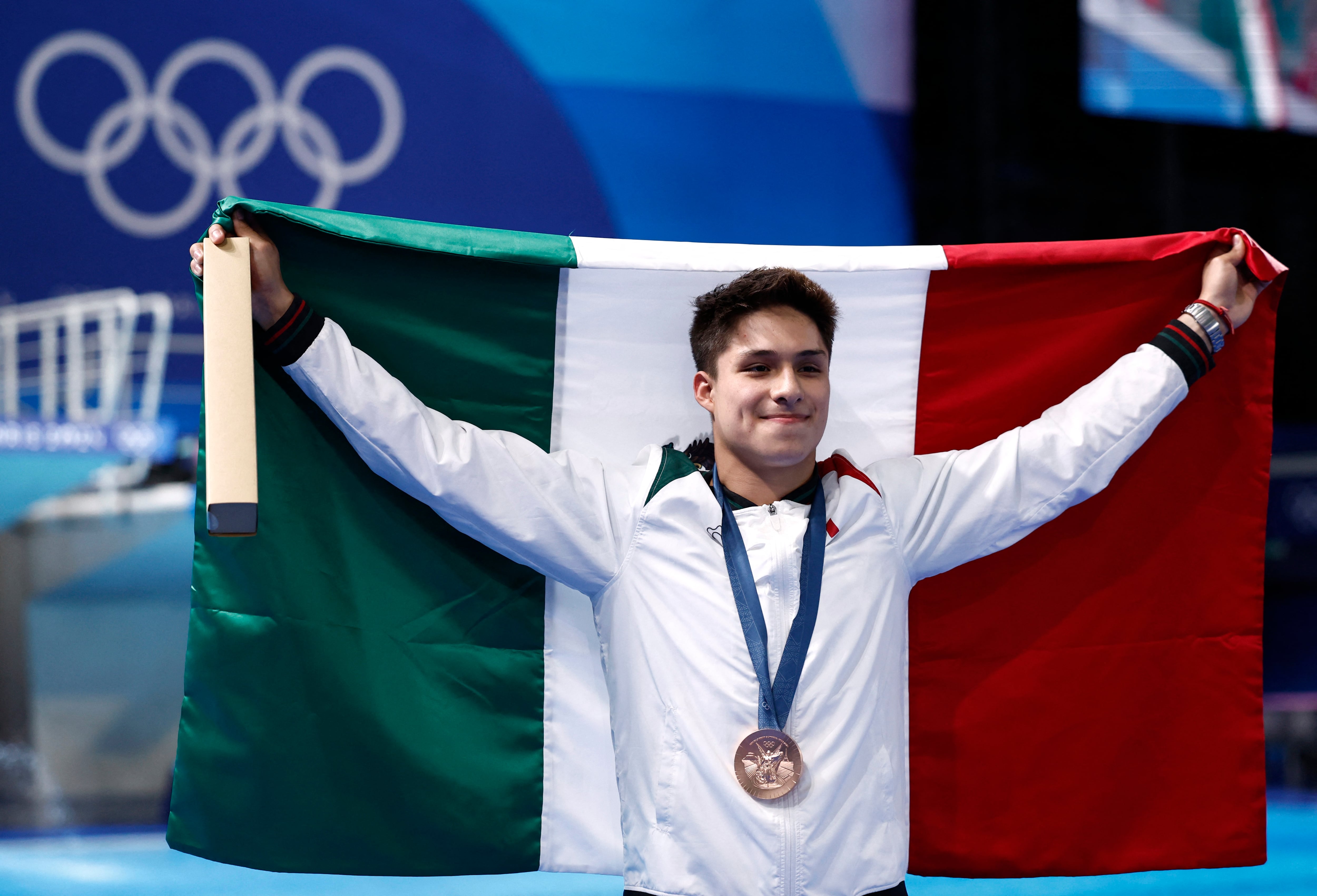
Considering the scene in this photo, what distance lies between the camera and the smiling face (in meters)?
1.88

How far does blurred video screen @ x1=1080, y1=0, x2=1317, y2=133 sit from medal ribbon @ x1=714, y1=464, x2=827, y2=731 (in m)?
4.50

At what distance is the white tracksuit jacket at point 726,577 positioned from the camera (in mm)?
1736

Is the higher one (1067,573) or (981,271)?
(981,271)

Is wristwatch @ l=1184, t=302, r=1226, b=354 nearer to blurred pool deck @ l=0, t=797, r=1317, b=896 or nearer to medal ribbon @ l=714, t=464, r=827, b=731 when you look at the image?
medal ribbon @ l=714, t=464, r=827, b=731

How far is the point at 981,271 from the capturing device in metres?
2.27

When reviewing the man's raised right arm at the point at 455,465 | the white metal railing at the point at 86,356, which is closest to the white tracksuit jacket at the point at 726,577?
the man's raised right arm at the point at 455,465

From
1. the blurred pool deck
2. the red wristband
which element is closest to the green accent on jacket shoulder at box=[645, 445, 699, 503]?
the red wristband

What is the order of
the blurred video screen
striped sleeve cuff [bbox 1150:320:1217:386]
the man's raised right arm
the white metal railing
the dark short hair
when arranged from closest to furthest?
the man's raised right arm < the dark short hair < striped sleeve cuff [bbox 1150:320:1217:386] < the white metal railing < the blurred video screen

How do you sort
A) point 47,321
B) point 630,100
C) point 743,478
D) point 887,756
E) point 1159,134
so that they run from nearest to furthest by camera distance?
point 887,756 < point 743,478 < point 47,321 < point 630,100 < point 1159,134

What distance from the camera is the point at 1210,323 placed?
214 centimetres

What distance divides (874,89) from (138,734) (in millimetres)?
4335

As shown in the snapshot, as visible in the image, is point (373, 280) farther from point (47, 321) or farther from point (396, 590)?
point (47, 321)

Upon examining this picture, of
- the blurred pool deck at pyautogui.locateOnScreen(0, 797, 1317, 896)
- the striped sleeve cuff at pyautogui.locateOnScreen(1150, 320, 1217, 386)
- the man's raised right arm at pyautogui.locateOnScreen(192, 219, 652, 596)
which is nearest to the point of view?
the man's raised right arm at pyautogui.locateOnScreen(192, 219, 652, 596)

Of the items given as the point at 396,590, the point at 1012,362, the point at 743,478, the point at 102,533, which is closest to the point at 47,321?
the point at 102,533
